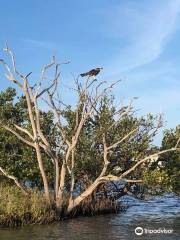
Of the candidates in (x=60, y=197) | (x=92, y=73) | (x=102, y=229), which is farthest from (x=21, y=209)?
(x=92, y=73)

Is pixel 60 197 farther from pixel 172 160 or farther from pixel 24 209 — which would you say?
pixel 172 160

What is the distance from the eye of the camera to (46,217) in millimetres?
24000

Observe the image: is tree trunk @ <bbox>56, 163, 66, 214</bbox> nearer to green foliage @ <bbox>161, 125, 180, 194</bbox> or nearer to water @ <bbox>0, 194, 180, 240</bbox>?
water @ <bbox>0, 194, 180, 240</bbox>

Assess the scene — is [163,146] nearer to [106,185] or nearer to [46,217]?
[106,185]

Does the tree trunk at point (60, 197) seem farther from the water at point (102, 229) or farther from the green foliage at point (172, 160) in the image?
the green foliage at point (172, 160)

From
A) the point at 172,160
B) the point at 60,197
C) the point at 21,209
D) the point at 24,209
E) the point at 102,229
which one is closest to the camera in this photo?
the point at 21,209

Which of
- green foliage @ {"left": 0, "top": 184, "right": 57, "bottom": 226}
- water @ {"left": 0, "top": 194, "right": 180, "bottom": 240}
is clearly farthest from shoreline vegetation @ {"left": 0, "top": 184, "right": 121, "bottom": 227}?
water @ {"left": 0, "top": 194, "right": 180, "bottom": 240}

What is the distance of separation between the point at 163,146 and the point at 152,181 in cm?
457

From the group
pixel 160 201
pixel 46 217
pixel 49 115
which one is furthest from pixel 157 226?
pixel 160 201

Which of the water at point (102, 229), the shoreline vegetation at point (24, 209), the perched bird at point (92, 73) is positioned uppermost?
the perched bird at point (92, 73)

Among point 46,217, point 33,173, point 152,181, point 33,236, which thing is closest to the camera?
point 33,236

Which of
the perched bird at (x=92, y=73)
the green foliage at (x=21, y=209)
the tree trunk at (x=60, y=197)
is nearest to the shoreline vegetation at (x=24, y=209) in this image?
the green foliage at (x=21, y=209)

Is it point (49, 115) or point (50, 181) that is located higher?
point (49, 115)

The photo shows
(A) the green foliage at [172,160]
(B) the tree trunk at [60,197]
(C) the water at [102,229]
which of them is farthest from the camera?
(A) the green foliage at [172,160]
